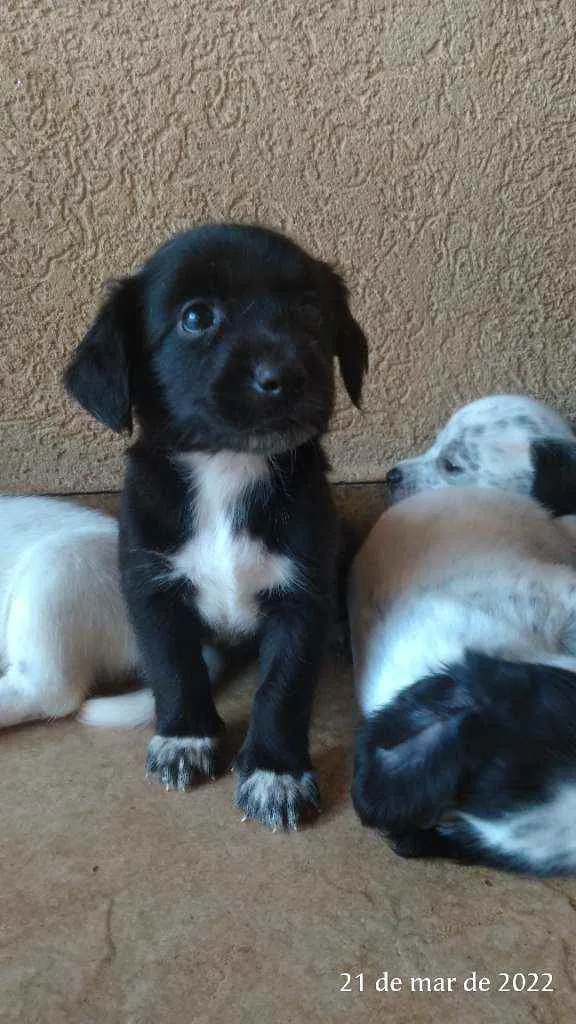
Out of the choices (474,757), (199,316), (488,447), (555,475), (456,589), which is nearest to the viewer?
(474,757)

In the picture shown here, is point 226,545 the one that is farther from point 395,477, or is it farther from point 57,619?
point 395,477

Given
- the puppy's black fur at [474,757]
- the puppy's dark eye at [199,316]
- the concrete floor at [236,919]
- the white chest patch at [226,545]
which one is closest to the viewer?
the concrete floor at [236,919]

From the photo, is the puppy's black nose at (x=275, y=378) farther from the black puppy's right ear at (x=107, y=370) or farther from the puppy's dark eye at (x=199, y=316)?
the black puppy's right ear at (x=107, y=370)

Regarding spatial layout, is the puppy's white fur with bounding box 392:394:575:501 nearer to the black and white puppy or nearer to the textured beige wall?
the textured beige wall

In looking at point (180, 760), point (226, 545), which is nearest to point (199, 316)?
point (226, 545)

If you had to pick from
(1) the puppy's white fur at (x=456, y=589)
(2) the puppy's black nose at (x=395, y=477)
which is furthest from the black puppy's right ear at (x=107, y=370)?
(2) the puppy's black nose at (x=395, y=477)

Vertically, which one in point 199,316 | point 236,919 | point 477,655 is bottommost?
point 236,919
